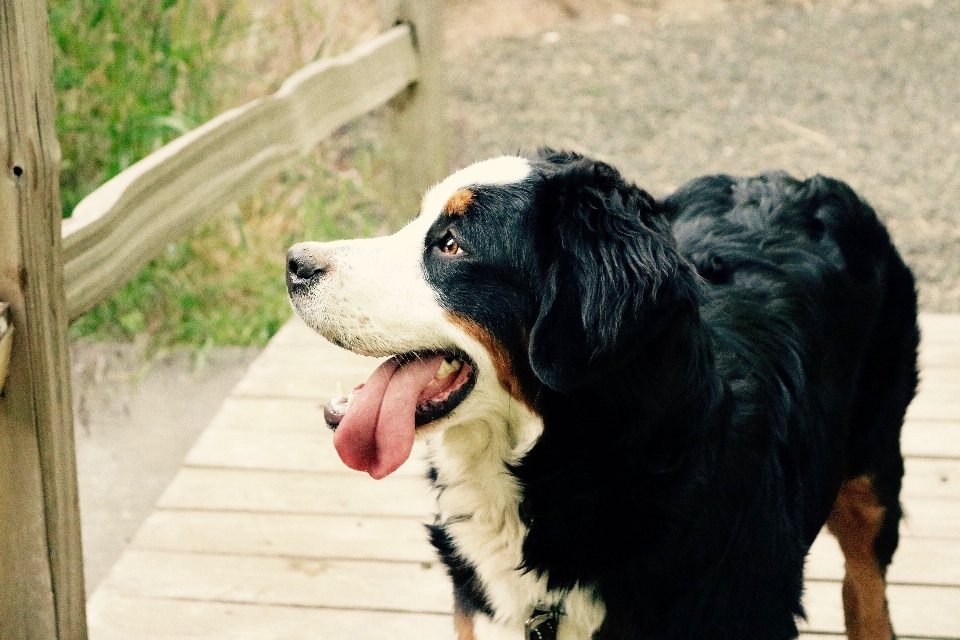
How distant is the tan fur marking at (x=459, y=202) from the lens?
1616 millimetres

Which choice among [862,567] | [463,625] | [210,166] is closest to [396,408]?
[463,625]

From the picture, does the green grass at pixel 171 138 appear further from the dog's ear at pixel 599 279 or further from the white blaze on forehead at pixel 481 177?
the dog's ear at pixel 599 279

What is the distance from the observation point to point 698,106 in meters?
6.48

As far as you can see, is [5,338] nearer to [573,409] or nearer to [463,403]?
[463,403]

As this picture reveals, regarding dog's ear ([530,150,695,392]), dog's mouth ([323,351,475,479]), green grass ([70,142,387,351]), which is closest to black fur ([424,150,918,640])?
dog's ear ([530,150,695,392])

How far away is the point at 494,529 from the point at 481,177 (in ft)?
1.98

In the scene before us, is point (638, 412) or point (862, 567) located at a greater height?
point (638, 412)

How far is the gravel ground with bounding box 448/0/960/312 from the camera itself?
563 cm

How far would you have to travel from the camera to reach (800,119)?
627 centimetres

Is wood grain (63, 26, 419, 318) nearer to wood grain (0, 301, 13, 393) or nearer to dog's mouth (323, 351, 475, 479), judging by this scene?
wood grain (0, 301, 13, 393)

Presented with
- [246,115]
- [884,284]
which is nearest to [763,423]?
[884,284]

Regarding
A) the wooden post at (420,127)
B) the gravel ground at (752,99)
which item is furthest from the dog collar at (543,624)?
the gravel ground at (752,99)

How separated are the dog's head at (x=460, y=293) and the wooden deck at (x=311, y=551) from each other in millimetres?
811

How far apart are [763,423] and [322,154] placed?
3.98 m
